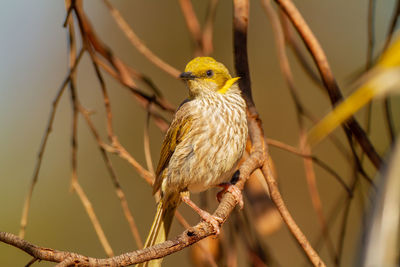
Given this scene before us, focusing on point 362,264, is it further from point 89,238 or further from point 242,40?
point 89,238

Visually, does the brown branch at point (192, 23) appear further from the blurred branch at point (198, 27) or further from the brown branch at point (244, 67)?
the brown branch at point (244, 67)

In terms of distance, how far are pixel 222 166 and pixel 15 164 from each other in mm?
3419

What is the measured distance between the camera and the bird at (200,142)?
2.87 metres

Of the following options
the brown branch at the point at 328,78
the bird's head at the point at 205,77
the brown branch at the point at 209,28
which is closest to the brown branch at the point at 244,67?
the brown branch at the point at 328,78

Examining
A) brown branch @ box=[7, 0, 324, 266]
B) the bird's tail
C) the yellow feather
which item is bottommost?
the bird's tail

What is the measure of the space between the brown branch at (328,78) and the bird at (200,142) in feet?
2.07

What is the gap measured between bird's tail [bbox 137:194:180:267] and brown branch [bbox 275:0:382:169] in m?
1.24

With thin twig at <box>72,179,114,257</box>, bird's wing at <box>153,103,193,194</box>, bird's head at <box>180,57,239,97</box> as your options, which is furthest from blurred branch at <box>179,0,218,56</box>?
thin twig at <box>72,179,114,257</box>

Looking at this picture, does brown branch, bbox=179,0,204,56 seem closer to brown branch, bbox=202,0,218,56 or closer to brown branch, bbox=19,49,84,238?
brown branch, bbox=202,0,218,56

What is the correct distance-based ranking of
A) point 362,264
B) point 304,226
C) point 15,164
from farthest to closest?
point 304,226, point 15,164, point 362,264

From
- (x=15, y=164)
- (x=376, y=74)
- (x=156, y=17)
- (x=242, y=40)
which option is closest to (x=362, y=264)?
(x=376, y=74)

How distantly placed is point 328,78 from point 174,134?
1065 mm

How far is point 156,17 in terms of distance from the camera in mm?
7355

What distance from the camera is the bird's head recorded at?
308cm
